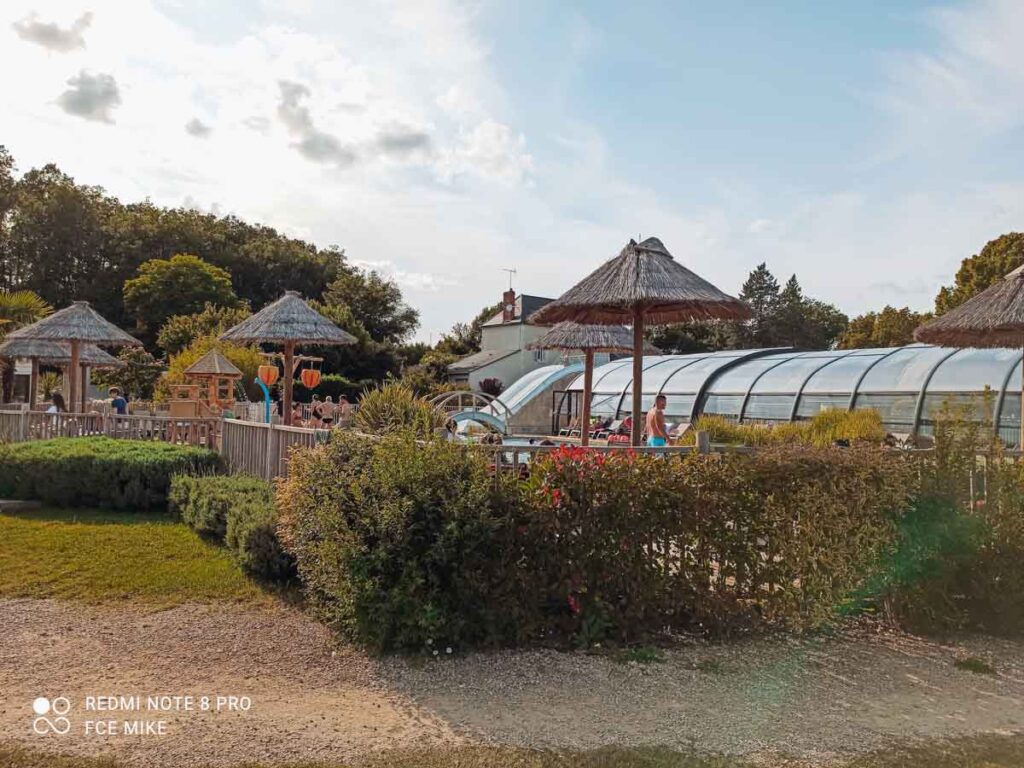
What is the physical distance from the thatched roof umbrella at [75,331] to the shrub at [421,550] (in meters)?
12.3

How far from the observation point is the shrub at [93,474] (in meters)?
9.82

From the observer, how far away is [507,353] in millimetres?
41062

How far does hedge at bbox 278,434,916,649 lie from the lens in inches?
191

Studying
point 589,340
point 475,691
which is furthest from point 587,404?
point 475,691

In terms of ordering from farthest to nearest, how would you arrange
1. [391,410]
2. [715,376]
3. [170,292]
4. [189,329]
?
[170,292]
[189,329]
[715,376]
[391,410]

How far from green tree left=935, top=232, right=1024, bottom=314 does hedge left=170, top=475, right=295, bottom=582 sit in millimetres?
37957

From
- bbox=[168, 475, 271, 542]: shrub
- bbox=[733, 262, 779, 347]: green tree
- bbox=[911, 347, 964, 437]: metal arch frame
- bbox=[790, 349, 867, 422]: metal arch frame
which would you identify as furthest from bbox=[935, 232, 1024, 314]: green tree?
bbox=[168, 475, 271, 542]: shrub

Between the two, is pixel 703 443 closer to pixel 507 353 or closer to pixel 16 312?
pixel 16 312

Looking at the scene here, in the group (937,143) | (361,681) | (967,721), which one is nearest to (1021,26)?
(937,143)

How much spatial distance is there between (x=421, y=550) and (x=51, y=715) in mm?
2099

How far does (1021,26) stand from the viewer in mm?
8836

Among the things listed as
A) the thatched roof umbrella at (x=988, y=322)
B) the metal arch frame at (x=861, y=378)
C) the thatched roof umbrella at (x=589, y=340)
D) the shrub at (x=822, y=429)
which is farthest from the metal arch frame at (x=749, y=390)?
the thatched roof umbrella at (x=988, y=322)

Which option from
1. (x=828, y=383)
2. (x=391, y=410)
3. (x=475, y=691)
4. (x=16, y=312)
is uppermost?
(x=16, y=312)

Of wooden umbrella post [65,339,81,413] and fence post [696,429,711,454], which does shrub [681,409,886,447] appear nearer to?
fence post [696,429,711,454]
